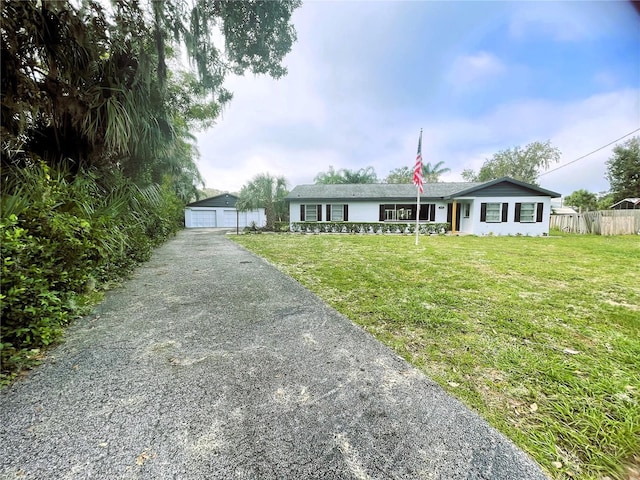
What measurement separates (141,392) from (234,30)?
15.5 feet

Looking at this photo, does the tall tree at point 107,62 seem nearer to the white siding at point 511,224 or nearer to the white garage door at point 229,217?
the white siding at point 511,224

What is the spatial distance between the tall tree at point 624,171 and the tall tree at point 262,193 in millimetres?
36003

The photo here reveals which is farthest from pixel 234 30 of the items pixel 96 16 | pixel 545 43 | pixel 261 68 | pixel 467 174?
pixel 467 174

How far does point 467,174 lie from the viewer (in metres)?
36.2

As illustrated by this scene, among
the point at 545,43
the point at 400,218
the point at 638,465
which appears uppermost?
the point at 545,43

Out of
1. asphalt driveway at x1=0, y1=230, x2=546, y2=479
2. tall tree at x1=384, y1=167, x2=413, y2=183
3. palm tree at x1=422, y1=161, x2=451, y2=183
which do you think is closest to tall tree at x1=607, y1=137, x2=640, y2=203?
palm tree at x1=422, y1=161, x2=451, y2=183

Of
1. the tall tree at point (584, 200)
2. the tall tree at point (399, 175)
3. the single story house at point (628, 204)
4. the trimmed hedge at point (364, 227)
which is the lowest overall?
the trimmed hedge at point (364, 227)

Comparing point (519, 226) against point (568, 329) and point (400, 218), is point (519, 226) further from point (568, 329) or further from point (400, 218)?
point (568, 329)

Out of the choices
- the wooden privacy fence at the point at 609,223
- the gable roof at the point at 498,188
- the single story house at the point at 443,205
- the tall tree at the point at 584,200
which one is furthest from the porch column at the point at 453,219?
the tall tree at the point at 584,200

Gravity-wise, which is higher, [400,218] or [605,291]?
[400,218]

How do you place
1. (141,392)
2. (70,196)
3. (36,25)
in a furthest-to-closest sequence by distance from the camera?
(70,196) < (36,25) < (141,392)

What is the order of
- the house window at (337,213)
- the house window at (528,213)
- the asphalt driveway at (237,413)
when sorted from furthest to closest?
the house window at (337,213)
the house window at (528,213)
the asphalt driveway at (237,413)

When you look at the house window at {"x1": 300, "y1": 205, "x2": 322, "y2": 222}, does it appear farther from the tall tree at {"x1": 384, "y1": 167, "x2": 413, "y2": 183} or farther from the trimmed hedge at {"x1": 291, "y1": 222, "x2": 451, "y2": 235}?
the tall tree at {"x1": 384, "y1": 167, "x2": 413, "y2": 183}

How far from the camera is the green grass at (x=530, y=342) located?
57.7 inches
